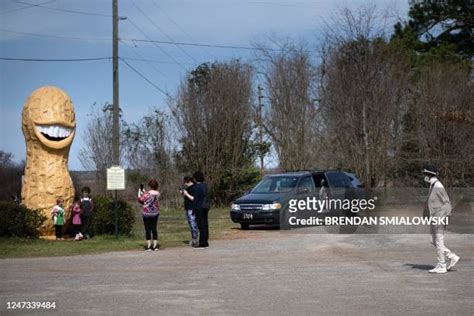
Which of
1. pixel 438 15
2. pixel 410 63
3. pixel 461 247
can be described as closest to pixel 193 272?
pixel 461 247

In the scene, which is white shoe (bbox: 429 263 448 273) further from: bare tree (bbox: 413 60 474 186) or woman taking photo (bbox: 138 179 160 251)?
bare tree (bbox: 413 60 474 186)

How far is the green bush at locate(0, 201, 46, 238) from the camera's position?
18625 millimetres

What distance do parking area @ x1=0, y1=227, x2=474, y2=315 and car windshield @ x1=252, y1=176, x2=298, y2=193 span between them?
16.3ft

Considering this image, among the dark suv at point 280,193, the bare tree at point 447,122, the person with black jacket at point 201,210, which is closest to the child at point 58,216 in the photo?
the person with black jacket at point 201,210

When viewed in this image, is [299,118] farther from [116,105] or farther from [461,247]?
[461,247]

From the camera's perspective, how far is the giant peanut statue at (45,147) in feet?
64.5

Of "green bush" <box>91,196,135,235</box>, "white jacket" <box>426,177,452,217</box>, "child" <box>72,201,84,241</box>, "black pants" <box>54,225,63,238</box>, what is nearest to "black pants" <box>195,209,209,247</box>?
"green bush" <box>91,196,135,235</box>

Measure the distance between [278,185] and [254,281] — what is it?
1138 centimetres

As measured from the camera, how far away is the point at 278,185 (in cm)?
2294

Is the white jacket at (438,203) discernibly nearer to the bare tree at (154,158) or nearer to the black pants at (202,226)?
the black pants at (202,226)

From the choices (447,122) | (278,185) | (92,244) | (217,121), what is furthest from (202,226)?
(217,121)

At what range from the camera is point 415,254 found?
50.9 feet

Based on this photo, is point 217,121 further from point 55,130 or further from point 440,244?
point 440,244

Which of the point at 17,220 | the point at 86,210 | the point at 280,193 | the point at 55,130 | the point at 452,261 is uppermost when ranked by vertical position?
the point at 55,130
